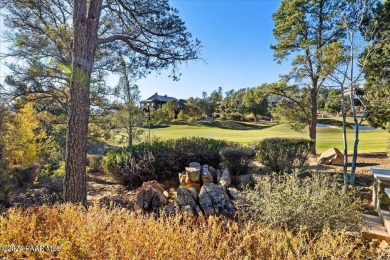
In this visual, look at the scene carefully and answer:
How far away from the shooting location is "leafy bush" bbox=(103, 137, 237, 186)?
19.4 ft

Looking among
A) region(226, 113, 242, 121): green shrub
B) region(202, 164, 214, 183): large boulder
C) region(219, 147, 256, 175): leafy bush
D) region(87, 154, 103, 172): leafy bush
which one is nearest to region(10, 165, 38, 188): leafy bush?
region(87, 154, 103, 172): leafy bush

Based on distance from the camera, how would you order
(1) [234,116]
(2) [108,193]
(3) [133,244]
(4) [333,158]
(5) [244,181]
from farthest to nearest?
(1) [234,116] < (4) [333,158] < (2) [108,193] < (5) [244,181] < (3) [133,244]

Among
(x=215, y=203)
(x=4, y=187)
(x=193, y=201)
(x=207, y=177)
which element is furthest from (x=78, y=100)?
(x=207, y=177)

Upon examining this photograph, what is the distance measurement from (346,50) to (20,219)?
7.58m

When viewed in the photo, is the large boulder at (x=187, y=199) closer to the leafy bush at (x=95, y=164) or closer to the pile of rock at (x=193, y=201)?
the pile of rock at (x=193, y=201)

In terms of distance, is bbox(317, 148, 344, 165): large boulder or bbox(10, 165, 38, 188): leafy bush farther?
bbox(317, 148, 344, 165): large boulder

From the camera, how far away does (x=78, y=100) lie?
394 centimetres

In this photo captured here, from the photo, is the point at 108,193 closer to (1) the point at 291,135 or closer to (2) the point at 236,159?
(2) the point at 236,159

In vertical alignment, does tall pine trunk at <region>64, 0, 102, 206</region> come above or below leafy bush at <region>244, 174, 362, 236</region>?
above

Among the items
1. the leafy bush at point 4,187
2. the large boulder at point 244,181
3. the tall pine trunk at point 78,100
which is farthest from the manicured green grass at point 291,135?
the leafy bush at point 4,187

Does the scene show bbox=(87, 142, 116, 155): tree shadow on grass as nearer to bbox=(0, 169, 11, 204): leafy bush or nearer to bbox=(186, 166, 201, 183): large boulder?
bbox=(0, 169, 11, 204): leafy bush

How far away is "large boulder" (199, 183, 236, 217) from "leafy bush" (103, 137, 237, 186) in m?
2.16

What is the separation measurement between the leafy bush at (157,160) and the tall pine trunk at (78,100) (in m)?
1.88

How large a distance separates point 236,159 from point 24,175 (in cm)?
583
